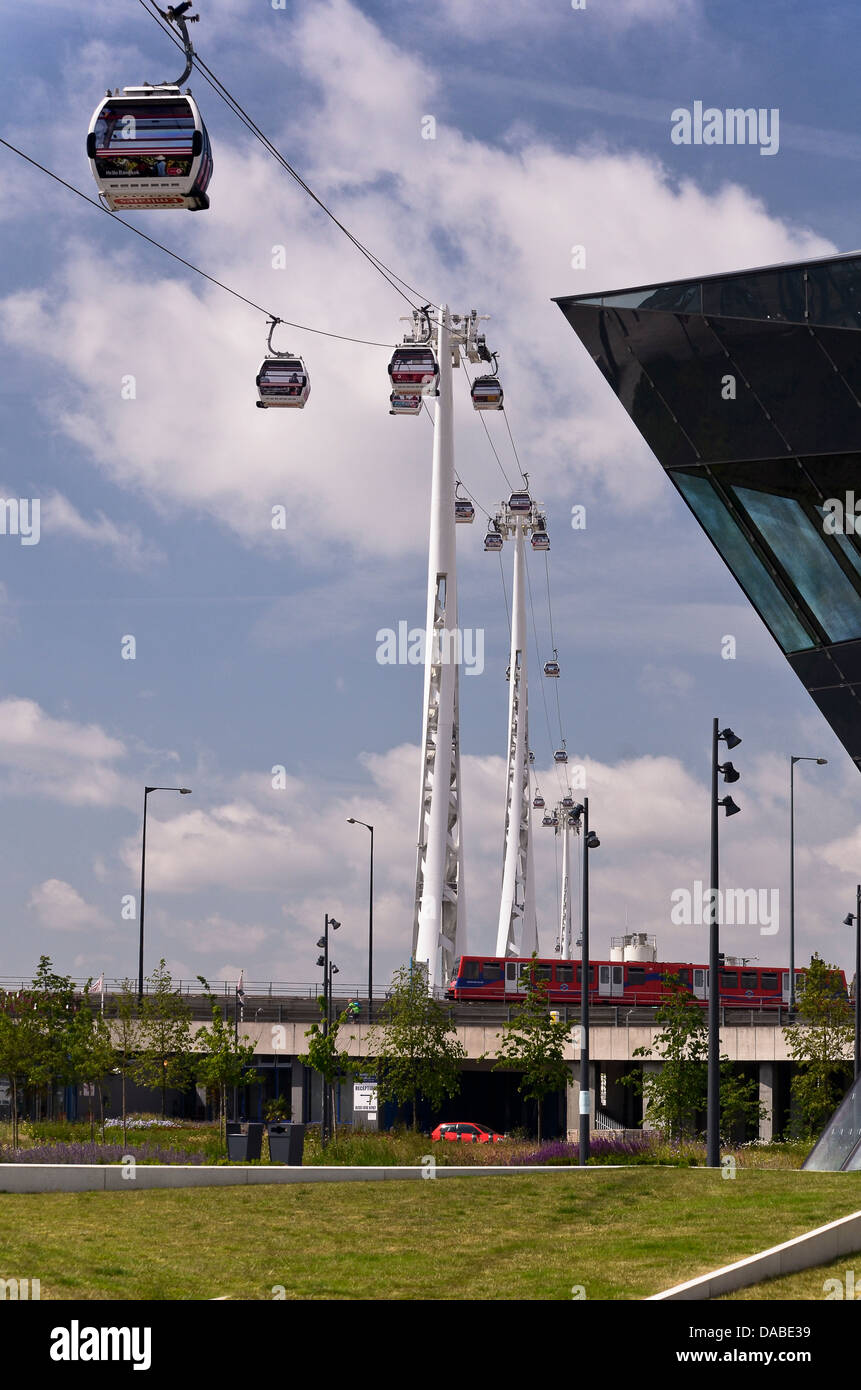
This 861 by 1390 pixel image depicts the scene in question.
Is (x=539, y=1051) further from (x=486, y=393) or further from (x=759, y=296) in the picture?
(x=759, y=296)

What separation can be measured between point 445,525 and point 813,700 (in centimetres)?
3179

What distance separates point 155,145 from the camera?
18812 millimetres

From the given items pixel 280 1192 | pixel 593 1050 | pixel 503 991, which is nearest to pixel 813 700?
pixel 280 1192

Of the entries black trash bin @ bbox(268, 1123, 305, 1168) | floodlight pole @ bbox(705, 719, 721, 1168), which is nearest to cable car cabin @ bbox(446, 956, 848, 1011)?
floodlight pole @ bbox(705, 719, 721, 1168)

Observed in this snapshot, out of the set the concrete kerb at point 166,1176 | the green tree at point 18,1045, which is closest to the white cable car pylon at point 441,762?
the green tree at point 18,1045

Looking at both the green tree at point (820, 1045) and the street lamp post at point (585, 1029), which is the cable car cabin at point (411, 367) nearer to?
the street lamp post at point (585, 1029)

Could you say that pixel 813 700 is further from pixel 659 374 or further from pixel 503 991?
pixel 503 991

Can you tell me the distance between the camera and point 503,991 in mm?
63594

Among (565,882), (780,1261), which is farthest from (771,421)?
(565,882)

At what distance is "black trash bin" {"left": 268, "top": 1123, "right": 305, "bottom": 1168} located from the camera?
2939 centimetres

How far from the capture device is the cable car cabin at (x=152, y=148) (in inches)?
739

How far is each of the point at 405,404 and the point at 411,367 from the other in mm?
3648

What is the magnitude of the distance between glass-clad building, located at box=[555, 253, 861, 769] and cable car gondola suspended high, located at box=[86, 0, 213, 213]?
786cm
